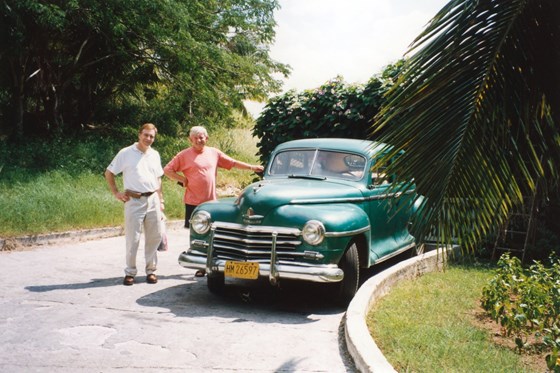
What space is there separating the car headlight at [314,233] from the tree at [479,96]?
2658 millimetres

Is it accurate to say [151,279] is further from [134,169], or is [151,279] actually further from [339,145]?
[339,145]

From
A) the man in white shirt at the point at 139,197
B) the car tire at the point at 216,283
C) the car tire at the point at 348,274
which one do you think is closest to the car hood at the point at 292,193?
the car tire at the point at 348,274

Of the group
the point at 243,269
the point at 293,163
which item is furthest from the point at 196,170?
the point at 243,269

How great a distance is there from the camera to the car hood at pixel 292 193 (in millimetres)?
6551

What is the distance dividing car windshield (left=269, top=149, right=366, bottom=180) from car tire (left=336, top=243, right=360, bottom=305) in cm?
147

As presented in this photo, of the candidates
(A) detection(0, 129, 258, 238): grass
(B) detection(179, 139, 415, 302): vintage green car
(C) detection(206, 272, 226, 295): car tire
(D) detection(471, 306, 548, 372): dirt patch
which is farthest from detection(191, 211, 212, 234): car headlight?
(A) detection(0, 129, 258, 238): grass

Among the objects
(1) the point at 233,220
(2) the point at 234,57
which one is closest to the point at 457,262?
(1) the point at 233,220

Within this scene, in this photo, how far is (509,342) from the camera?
5.35 m

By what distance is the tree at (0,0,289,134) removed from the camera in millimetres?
17344

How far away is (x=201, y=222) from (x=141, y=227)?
3.30 feet

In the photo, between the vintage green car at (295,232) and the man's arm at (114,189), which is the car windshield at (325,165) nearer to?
the vintage green car at (295,232)

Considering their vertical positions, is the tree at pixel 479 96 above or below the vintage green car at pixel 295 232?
above

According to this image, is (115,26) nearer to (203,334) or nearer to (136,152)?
(136,152)

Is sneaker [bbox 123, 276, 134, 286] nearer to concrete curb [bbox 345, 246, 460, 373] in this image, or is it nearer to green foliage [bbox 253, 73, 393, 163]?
concrete curb [bbox 345, 246, 460, 373]
